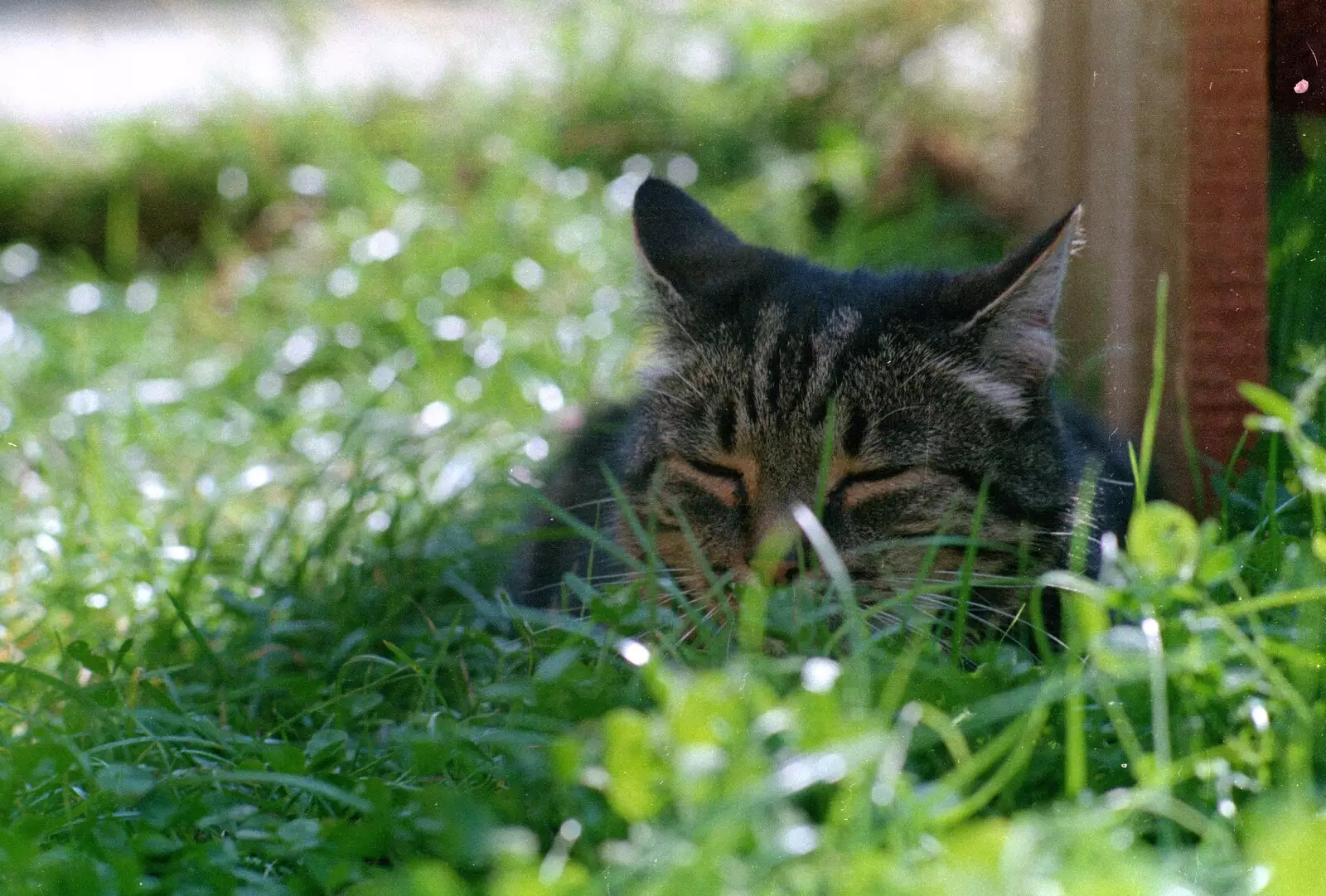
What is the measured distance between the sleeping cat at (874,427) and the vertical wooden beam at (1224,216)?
342 millimetres

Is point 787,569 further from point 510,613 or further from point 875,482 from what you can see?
point 510,613

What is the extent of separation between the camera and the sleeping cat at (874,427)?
2.29 metres

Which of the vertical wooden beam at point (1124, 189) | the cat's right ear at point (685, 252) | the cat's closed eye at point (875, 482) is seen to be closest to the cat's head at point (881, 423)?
the cat's closed eye at point (875, 482)

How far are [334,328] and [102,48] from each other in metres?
4.84

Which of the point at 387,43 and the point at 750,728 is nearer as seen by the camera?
the point at 750,728

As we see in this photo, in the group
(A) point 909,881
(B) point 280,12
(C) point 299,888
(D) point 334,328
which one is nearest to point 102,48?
(B) point 280,12

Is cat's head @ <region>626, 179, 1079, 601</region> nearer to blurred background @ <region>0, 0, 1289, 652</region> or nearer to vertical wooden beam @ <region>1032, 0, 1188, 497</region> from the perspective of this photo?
vertical wooden beam @ <region>1032, 0, 1188, 497</region>

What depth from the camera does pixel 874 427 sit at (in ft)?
7.63

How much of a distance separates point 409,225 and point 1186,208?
309cm

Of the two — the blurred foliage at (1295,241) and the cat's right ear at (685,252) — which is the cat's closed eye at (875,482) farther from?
the blurred foliage at (1295,241)

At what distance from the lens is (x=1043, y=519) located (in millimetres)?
2334

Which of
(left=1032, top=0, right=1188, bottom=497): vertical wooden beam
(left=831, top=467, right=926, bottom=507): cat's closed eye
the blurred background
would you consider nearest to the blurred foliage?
(left=1032, top=0, right=1188, bottom=497): vertical wooden beam

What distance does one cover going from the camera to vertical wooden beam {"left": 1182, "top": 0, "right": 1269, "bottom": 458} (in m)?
2.60

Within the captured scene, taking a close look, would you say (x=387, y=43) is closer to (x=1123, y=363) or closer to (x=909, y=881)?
(x=1123, y=363)
